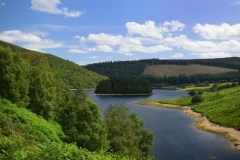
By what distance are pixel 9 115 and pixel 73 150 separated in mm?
18200

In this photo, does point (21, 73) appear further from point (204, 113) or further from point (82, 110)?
point (204, 113)

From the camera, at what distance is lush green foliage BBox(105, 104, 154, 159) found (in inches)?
1784

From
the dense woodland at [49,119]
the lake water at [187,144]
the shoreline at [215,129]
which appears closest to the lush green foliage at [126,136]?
the dense woodland at [49,119]

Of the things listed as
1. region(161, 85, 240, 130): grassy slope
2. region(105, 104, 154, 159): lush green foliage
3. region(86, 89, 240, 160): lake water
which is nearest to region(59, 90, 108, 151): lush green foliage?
region(105, 104, 154, 159): lush green foliage

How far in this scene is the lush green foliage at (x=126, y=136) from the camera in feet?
149

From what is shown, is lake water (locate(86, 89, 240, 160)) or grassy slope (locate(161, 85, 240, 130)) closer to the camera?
lake water (locate(86, 89, 240, 160))

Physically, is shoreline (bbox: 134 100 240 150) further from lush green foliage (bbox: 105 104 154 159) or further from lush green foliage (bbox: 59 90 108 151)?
lush green foliage (bbox: 59 90 108 151)

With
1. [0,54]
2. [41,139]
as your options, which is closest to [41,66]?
[0,54]

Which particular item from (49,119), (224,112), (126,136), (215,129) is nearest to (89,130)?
(126,136)

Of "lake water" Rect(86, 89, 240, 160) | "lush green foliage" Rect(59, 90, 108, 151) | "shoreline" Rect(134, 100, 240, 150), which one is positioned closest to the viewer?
"lush green foliage" Rect(59, 90, 108, 151)

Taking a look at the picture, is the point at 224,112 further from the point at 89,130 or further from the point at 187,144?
the point at 89,130

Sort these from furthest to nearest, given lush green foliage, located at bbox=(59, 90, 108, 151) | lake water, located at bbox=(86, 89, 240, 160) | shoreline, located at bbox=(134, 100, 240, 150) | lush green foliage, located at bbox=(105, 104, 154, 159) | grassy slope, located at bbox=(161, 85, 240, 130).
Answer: grassy slope, located at bbox=(161, 85, 240, 130), shoreline, located at bbox=(134, 100, 240, 150), lake water, located at bbox=(86, 89, 240, 160), lush green foliage, located at bbox=(105, 104, 154, 159), lush green foliage, located at bbox=(59, 90, 108, 151)

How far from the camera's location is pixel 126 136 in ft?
155

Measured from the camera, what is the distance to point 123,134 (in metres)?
47.5
